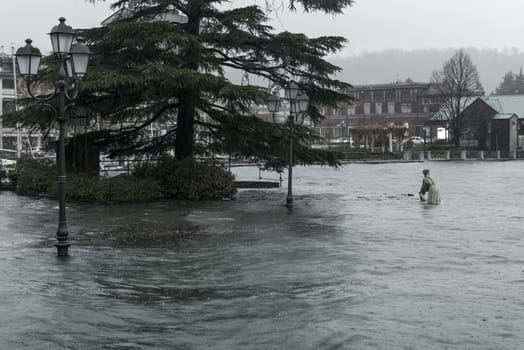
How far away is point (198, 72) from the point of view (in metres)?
19.7

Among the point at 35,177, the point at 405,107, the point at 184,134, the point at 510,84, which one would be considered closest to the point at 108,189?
the point at 184,134

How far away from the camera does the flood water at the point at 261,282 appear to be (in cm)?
655

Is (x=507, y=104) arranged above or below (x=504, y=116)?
above

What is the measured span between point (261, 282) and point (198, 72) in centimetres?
1148

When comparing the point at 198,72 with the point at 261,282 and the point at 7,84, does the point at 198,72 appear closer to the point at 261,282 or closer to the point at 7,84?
the point at 261,282

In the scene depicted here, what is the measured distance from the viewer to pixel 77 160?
976 inches

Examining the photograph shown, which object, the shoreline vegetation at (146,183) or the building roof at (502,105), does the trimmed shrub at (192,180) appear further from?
the building roof at (502,105)

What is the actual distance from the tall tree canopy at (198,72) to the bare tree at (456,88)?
69647 mm

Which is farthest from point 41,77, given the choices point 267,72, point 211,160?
point 267,72

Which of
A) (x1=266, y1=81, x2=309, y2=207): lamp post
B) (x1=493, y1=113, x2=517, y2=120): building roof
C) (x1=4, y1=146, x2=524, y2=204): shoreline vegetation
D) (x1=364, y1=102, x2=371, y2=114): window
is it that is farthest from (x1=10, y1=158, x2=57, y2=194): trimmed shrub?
(x1=364, y1=102, x2=371, y2=114): window

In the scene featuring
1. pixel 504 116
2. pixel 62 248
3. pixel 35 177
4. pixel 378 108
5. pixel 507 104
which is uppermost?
pixel 378 108

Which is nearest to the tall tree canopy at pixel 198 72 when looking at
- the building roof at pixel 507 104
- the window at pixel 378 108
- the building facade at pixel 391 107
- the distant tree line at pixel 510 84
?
A: the building roof at pixel 507 104

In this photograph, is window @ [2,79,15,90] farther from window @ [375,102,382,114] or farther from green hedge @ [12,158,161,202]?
green hedge @ [12,158,161,202]

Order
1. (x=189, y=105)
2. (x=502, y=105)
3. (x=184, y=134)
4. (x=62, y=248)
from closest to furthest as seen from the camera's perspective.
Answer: (x=62, y=248) < (x=189, y=105) < (x=184, y=134) < (x=502, y=105)
